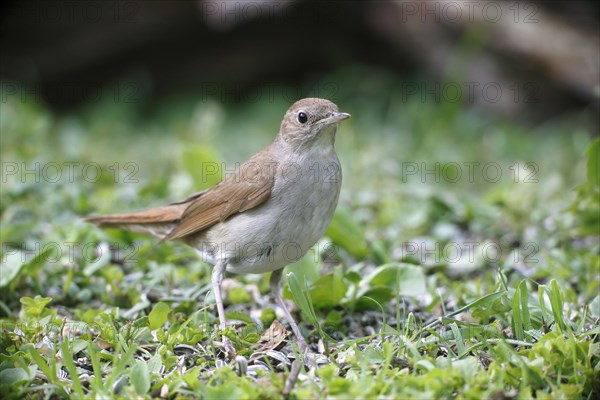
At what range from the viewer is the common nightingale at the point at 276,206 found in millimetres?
4914

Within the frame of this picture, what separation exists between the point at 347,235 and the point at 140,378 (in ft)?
9.18

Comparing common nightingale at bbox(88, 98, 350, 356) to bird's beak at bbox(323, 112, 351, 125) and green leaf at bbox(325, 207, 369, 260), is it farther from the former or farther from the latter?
green leaf at bbox(325, 207, 369, 260)

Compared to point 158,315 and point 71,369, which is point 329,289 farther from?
point 71,369

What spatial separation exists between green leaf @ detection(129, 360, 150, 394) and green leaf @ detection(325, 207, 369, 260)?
8.88 feet

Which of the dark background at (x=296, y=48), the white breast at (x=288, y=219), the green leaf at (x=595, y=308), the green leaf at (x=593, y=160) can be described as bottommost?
the green leaf at (x=595, y=308)

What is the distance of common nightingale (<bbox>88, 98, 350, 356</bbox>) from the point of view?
4.91 meters

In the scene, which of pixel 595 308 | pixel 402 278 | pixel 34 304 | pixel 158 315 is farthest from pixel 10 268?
pixel 595 308

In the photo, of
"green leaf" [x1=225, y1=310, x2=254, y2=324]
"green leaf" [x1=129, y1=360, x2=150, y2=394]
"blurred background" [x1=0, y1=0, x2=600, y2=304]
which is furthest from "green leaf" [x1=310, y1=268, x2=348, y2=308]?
"green leaf" [x1=129, y1=360, x2=150, y2=394]

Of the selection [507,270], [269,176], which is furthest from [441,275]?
[269,176]

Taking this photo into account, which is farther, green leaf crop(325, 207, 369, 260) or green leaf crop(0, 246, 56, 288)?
green leaf crop(325, 207, 369, 260)

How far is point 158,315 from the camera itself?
4617 mm

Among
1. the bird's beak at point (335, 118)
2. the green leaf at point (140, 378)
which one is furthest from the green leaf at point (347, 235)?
the green leaf at point (140, 378)

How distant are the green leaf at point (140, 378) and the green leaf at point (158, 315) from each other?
756 mm

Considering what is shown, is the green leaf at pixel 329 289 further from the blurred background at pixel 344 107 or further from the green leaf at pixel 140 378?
the green leaf at pixel 140 378
